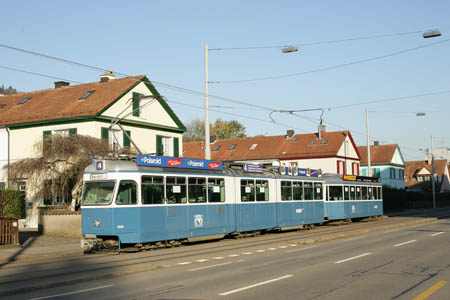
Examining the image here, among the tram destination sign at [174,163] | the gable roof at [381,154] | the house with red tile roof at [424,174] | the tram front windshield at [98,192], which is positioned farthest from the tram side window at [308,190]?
the house with red tile roof at [424,174]

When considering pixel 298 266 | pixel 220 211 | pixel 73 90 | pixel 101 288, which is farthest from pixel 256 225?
pixel 73 90

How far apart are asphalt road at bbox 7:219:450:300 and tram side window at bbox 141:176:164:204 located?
245 centimetres

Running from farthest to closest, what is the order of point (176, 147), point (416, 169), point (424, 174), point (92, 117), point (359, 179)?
1. point (416, 169)
2. point (424, 174)
3. point (176, 147)
4. point (359, 179)
5. point (92, 117)

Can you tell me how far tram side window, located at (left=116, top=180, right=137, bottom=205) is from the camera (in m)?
17.1

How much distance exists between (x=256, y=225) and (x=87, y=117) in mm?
12885

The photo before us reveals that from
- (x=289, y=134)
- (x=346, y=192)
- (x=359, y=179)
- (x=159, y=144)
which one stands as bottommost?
(x=346, y=192)

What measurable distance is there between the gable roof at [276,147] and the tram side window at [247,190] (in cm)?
3944

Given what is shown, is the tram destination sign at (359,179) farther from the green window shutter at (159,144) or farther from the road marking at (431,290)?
the road marking at (431,290)

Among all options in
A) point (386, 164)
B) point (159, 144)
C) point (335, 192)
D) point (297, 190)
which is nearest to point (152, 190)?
point (297, 190)

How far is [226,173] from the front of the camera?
21.8 meters

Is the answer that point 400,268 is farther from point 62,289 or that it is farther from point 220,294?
point 62,289

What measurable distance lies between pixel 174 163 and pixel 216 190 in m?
2.94

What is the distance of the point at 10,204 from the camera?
23.9 m

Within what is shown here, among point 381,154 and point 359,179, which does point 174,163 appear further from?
point 381,154
